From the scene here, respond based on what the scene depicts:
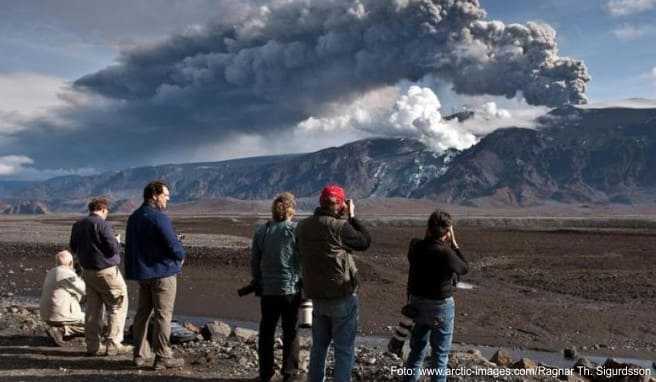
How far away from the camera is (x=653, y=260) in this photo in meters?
34.4

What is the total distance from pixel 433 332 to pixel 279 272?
175cm

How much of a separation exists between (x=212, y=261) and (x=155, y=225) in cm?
2318

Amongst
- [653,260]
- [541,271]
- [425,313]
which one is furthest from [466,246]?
[425,313]

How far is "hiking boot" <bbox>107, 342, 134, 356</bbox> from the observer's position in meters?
9.03

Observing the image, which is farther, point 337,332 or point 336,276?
→ point 337,332

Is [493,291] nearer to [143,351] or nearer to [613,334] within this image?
[613,334]

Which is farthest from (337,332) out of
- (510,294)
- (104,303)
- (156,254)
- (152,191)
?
(510,294)

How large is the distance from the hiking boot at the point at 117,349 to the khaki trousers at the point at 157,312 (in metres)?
0.70

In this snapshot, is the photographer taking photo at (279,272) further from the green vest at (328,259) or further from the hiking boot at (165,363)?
the hiking boot at (165,363)

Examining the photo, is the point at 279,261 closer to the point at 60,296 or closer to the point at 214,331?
the point at 60,296

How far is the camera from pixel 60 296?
982 cm

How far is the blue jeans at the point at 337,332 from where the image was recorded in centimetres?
684

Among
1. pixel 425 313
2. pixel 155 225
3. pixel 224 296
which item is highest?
pixel 155 225

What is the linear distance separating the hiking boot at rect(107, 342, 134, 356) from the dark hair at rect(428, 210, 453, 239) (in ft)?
15.2
